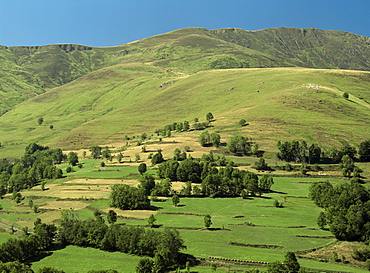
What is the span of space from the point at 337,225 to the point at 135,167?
5014 inches

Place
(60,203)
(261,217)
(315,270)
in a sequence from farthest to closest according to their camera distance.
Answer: (60,203) → (261,217) → (315,270)

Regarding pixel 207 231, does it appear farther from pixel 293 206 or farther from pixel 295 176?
pixel 295 176

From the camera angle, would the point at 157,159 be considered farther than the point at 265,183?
Yes

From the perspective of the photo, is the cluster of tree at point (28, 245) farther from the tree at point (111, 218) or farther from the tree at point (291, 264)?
the tree at point (291, 264)

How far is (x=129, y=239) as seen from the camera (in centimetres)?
9344

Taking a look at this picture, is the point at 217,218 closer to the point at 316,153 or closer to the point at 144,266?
the point at 144,266

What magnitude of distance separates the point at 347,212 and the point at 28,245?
10306cm

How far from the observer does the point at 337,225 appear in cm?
9731

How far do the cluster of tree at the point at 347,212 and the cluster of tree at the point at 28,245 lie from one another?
91.4m

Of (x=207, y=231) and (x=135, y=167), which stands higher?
(x=135, y=167)

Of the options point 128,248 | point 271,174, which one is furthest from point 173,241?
point 271,174

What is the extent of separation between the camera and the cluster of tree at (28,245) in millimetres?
86938

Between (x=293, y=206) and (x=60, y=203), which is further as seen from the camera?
(x=60, y=203)

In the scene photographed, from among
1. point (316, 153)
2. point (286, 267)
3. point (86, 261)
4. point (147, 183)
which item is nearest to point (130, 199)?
point (147, 183)
